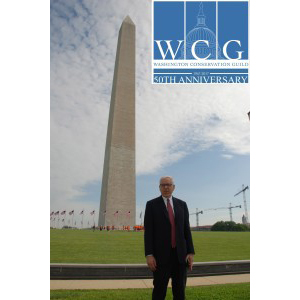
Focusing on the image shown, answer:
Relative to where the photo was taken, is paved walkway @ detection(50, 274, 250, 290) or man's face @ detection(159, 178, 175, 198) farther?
paved walkway @ detection(50, 274, 250, 290)

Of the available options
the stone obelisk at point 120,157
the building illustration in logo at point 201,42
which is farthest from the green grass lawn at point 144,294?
the stone obelisk at point 120,157

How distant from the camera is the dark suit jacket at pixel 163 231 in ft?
16.5

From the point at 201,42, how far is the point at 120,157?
24538mm

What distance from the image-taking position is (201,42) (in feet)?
25.3

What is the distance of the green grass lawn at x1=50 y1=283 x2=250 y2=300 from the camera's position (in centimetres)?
628

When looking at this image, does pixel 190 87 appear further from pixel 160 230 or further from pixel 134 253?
pixel 134 253

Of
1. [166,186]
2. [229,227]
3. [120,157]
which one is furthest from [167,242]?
[120,157]

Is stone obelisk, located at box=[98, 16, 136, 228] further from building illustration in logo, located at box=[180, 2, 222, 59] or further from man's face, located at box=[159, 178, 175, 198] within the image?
man's face, located at box=[159, 178, 175, 198]

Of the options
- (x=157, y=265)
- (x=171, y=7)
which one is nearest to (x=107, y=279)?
(x=157, y=265)

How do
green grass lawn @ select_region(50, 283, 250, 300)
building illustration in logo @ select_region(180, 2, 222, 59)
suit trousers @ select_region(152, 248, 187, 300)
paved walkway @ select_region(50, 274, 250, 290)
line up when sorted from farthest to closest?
1. building illustration in logo @ select_region(180, 2, 222, 59)
2. paved walkway @ select_region(50, 274, 250, 290)
3. green grass lawn @ select_region(50, 283, 250, 300)
4. suit trousers @ select_region(152, 248, 187, 300)

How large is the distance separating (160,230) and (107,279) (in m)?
2.91

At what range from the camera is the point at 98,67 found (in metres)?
12.3

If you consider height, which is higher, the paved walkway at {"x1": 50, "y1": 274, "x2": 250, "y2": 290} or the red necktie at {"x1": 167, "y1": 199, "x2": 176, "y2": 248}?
the red necktie at {"x1": 167, "y1": 199, "x2": 176, "y2": 248}

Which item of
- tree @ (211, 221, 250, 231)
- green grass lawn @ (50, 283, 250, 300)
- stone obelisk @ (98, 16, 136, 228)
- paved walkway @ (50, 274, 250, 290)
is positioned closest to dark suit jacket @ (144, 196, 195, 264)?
green grass lawn @ (50, 283, 250, 300)
